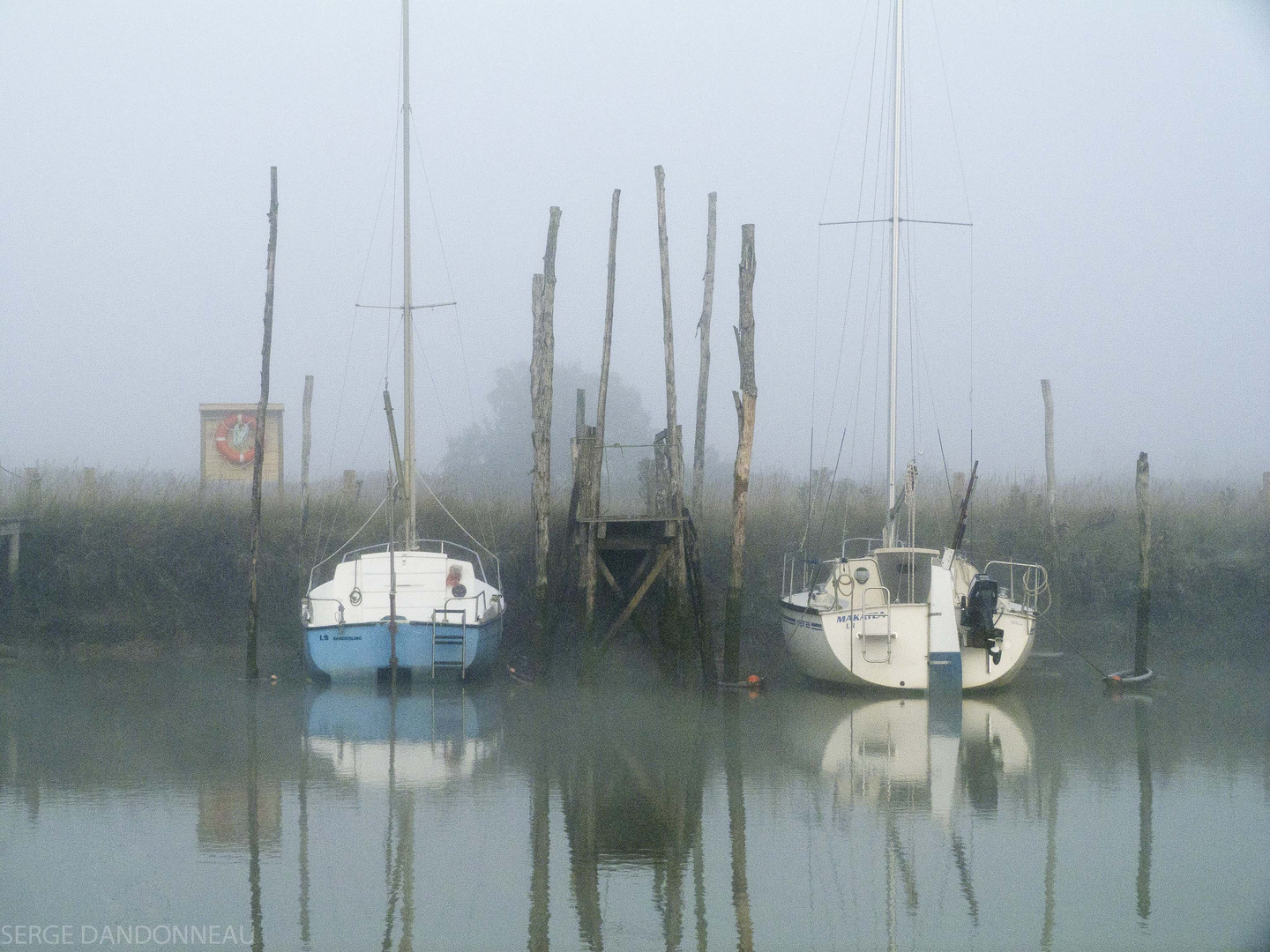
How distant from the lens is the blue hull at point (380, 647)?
15352 millimetres

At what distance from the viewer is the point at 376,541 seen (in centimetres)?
2088

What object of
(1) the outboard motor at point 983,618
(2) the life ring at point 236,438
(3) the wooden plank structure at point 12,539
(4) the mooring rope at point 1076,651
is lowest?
(4) the mooring rope at point 1076,651

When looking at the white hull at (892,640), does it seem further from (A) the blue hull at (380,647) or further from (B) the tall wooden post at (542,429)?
(A) the blue hull at (380,647)

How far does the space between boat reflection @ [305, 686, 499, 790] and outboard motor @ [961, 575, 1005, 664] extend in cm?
597

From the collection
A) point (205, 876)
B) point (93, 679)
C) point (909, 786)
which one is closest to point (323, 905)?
point (205, 876)

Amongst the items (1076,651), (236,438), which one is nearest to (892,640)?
(1076,651)

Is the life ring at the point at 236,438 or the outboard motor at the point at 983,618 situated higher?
the life ring at the point at 236,438

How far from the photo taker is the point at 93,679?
16.1 metres

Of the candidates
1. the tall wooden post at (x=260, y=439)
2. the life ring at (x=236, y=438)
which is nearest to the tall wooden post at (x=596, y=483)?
the tall wooden post at (x=260, y=439)

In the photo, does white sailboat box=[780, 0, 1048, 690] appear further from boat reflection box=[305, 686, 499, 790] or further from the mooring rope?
boat reflection box=[305, 686, 499, 790]

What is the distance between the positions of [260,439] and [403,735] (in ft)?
19.7

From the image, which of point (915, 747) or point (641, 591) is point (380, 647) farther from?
point (915, 747)

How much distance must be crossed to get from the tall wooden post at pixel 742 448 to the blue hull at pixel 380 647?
3.39 metres

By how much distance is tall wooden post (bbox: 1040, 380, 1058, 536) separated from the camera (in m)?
19.4
